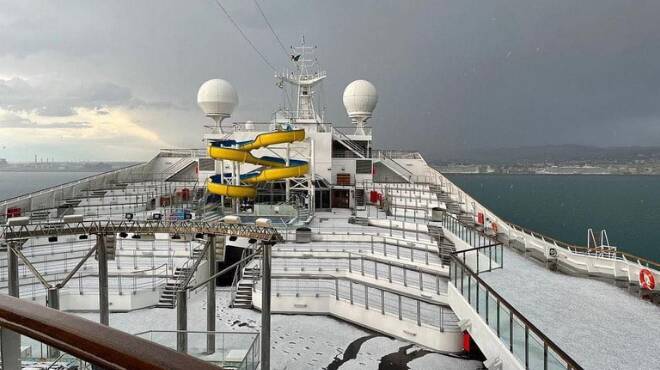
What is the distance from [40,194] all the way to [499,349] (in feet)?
101

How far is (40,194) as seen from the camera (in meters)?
28.3

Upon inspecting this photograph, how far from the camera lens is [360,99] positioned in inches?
1686

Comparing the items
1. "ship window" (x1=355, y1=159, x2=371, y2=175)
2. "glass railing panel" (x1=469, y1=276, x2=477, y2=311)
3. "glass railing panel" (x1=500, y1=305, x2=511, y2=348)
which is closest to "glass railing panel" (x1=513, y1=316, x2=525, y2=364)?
"glass railing panel" (x1=500, y1=305, x2=511, y2=348)

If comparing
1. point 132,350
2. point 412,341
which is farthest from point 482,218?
point 132,350

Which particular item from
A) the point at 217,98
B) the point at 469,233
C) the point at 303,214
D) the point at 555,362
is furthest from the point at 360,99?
the point at 555,362

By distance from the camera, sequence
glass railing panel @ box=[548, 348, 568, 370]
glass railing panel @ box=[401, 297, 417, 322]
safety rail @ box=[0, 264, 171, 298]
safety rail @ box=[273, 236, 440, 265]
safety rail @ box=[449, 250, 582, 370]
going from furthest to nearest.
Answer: safety rail @ box=[273, 236, 440, 265] < safety rail @ box=[0, 264, 171, 298] < glass railing panel @ box=[401, 297, 417, 322] < safety rail @ box=[449, 250, 582, 370] < glass railing panel @ box=[548, 348, 568, 370]

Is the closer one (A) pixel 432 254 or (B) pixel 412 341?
(B) pixel 412 341

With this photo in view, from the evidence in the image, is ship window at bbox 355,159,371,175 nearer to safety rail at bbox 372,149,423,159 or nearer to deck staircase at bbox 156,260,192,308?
safety rail at bbox 372,149,423,159

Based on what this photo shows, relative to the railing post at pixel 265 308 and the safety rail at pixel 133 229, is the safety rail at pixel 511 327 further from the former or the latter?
the railing post at pixel 265 308

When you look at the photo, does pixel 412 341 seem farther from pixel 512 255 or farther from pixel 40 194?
pixel 40 194

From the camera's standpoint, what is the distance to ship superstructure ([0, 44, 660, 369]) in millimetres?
10047

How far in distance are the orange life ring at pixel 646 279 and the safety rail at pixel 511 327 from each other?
525cm

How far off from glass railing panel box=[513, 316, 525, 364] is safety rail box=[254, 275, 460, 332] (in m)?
4.61

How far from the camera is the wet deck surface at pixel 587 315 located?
27.1 feet
